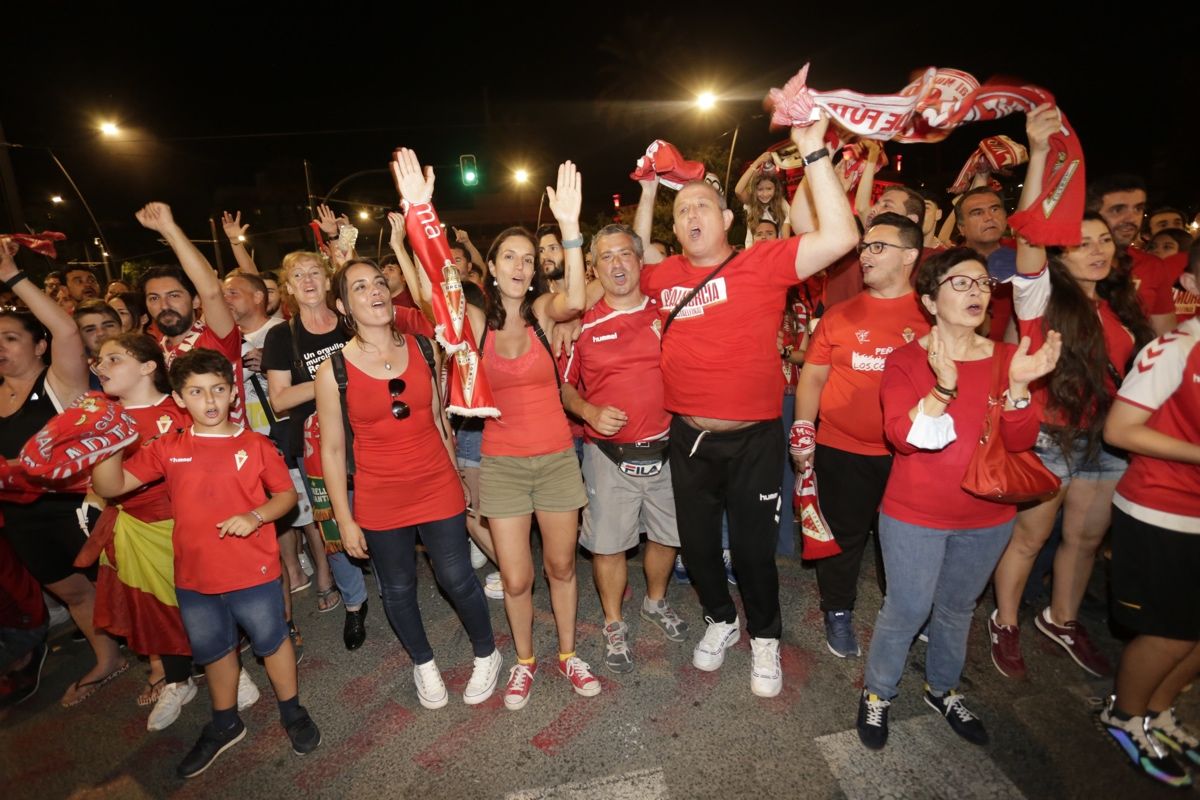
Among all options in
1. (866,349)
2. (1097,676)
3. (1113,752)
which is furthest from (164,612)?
(1097,676)

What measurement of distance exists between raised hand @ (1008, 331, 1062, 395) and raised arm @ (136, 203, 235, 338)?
4277 mm

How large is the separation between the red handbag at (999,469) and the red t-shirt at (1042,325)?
20 cm

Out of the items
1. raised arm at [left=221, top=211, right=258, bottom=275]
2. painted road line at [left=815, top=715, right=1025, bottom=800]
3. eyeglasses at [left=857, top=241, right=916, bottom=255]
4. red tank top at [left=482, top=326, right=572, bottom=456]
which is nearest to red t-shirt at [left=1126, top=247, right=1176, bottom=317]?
eyeglasses at [left=857, top=241, right=916, bottom=255]

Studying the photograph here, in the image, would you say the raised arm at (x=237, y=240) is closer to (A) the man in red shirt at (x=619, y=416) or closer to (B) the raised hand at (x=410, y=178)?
(B) the raised hand at (x=410, y=178)

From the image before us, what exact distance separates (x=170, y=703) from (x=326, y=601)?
3.85ft

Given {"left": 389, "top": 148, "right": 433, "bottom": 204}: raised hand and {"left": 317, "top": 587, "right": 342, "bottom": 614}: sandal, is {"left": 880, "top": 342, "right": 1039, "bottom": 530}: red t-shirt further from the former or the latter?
{"left": 317, "top": 587, "right": 342, "bottom": 614}: sandal

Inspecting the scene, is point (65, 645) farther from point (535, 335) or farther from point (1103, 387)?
point (1103, 387)

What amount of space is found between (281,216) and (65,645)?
47998mm

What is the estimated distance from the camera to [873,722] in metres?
2.91

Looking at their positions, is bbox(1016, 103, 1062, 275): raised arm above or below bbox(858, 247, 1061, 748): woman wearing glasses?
above

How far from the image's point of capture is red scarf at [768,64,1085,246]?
2.53 m

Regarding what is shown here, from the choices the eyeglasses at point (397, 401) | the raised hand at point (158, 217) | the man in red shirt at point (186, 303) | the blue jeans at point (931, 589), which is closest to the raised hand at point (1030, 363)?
the blue jeans at point (931, 589)

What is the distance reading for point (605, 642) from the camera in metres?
3.89

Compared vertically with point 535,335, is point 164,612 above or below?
below
